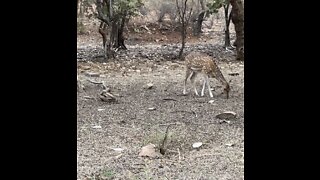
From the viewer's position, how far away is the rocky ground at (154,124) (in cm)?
356

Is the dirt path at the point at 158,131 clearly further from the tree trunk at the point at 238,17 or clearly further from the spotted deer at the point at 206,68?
the tree trunk at the point at 238,17

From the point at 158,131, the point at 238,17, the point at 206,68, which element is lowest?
the point at 158,131

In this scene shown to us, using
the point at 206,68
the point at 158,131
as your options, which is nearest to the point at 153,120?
the point at 158,131

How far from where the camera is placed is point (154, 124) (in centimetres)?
520

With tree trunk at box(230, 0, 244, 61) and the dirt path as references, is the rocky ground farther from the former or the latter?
tree trunk at box(230, 0, 244, 61)

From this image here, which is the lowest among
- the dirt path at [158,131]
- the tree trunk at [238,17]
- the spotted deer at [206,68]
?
the dirt path at [158,131]

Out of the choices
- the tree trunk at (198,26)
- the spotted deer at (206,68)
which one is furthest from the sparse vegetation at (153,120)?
the tree trunk at (198,26)

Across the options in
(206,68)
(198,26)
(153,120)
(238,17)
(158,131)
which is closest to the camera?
(158,131)

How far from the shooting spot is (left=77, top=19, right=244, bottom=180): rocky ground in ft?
11.7

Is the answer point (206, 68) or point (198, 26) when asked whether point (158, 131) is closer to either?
point (206, 68)

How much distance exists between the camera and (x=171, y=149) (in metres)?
4.10
